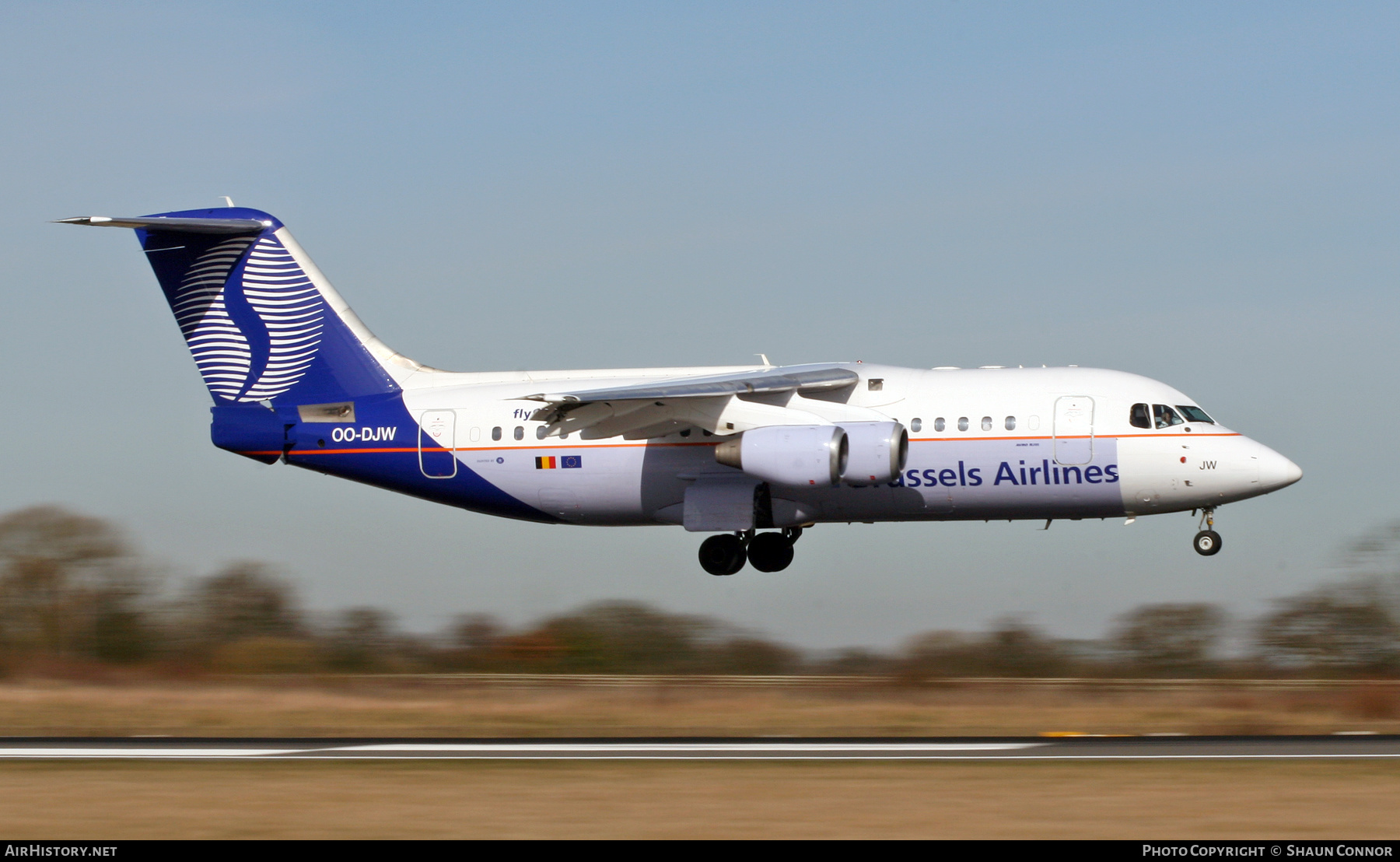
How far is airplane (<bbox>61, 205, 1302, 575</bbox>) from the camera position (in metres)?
21.4

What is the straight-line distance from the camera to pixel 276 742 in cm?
1809

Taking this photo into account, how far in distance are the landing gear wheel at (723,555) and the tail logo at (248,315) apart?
6864 mm

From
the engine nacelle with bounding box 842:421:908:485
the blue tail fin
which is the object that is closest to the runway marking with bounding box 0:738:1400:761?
the engine nacelle with bounding box 842:421:908:485

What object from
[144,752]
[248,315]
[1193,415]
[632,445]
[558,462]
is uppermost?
[248,315]

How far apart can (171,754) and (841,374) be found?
1024 centimetres

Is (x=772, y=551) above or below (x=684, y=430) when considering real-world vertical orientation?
below

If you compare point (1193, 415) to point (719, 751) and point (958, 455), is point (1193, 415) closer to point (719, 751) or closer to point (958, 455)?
point (958, 455)

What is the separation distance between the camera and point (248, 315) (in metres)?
25.4

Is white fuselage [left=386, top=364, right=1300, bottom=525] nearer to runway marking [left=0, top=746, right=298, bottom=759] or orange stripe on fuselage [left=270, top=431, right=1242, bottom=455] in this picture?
orange stripe on fuselage [left=270, top=431, right=1242, bottom=455]

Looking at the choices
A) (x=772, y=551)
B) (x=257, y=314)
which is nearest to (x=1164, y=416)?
(x=772, y=551)

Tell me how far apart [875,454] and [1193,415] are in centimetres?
444

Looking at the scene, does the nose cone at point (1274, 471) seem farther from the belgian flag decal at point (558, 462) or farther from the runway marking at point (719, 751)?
the belgian flag decal at point (558, 462)

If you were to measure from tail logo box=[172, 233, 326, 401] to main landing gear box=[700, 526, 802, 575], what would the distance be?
6921mm

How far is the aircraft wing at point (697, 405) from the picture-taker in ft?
70.8
